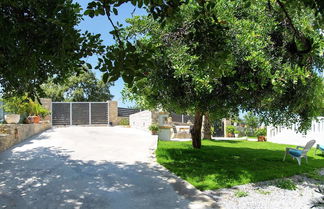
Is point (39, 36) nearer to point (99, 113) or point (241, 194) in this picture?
point (241, 194)

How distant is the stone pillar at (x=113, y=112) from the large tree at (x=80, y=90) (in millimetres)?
7477

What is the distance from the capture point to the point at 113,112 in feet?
77.5

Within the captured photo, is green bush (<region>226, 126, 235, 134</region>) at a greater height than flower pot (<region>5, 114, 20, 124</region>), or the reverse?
Answer: flower pot (<region>5, 114, 20, 124</region>)

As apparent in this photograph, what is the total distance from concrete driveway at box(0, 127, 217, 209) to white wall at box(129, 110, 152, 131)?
6164 mm

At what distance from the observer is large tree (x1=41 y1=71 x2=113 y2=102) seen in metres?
30.1

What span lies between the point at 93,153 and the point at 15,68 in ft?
20.9

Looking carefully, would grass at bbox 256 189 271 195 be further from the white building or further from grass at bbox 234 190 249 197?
the white building

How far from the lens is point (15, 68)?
12.6ft

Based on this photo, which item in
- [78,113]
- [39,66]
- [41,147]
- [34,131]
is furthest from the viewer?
[78,113]

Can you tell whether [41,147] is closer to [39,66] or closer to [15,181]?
[15,181]

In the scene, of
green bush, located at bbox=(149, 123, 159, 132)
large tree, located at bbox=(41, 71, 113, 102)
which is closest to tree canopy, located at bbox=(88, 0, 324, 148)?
green bush, located at bbox=(149, 123, 159, 132)

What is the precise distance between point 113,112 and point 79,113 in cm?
298

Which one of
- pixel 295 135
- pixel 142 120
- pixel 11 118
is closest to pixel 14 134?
pixel 11 118

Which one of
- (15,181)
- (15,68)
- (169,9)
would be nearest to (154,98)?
(15,181)
